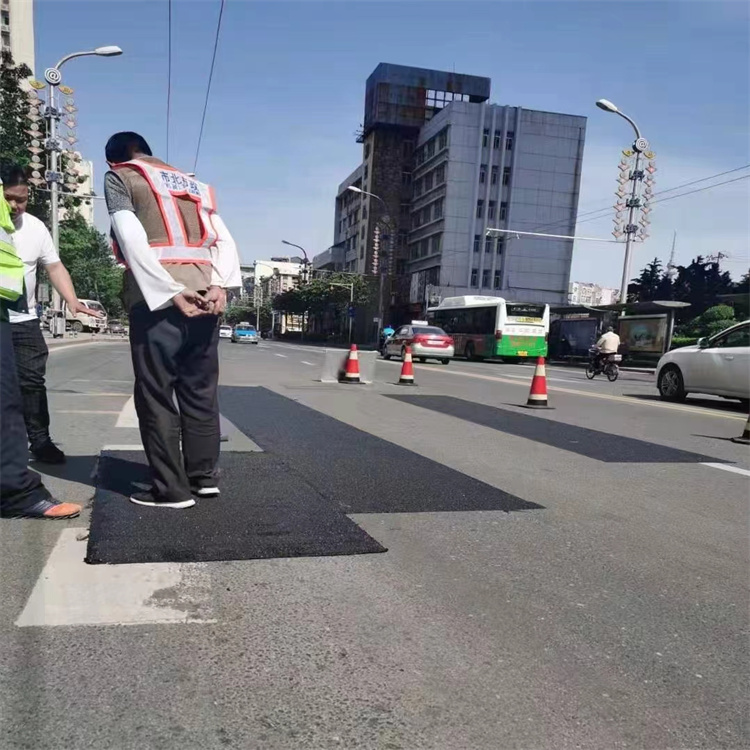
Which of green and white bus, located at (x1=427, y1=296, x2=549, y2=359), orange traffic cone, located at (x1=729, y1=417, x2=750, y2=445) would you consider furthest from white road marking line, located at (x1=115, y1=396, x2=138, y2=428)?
green and white bus, located at (x1=427, y1=296, x2=549, y2=359)

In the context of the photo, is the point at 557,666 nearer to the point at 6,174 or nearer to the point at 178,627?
the point at 178,627

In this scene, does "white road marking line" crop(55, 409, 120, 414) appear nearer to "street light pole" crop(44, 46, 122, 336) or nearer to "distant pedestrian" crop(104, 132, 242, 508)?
"distant pedestrian" crop(104, 132, 242, 508)

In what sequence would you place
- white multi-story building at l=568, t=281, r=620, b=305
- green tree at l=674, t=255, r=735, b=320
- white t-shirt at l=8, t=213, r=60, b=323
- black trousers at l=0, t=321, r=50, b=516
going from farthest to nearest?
white multi-story building at l=568, t=281, r=620, b=305 → green tree at l=674, t=255, r=735, b=320 → white t-shirt at l=8, t=213, r=60, b=323 → black trousers at l=0, t=321, r=50, b=516

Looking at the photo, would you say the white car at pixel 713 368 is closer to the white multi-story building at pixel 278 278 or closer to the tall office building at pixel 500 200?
the tall office building at pixel 500 200

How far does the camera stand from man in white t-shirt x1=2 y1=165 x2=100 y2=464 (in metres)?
4.11

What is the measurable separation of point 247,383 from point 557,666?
10.1 meters

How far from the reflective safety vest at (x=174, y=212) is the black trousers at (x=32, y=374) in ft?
4.59

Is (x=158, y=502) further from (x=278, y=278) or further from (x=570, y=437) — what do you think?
(x=278, y=278)

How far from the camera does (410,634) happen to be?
2.42m

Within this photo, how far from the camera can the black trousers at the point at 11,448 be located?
10.5ft

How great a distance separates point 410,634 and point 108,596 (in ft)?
3.93

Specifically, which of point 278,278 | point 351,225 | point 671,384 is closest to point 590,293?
point 278,278

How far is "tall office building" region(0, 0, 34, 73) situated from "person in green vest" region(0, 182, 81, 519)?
317ft

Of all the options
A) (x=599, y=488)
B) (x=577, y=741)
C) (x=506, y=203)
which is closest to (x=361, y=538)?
(x=577, y=741)
